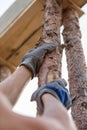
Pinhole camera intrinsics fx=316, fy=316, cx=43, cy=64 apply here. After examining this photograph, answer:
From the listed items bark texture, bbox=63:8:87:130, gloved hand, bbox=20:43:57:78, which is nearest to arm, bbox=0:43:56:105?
gloved hand, bbox=20:43:57:78

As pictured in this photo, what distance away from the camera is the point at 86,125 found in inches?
63.6

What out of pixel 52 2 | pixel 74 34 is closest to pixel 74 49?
pixel 74 34

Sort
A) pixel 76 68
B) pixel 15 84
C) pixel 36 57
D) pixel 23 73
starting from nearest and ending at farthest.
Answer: pixel 15 84, pixel 23 73, pixel 36 57, pixel 76 68

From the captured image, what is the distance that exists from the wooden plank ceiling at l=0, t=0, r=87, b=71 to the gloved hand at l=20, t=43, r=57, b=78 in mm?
895

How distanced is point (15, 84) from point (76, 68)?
2.70ft

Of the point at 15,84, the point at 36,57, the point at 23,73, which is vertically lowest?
the point at 15,84

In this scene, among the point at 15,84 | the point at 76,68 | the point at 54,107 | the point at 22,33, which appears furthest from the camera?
the point at 22,33

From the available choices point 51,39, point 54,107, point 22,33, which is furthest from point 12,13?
point 54,107

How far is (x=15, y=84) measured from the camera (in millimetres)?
1165

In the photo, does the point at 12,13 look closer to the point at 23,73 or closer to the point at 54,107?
the point at 23,73

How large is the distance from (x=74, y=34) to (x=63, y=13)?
29 centimetres

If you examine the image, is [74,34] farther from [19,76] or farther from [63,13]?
[19,76]

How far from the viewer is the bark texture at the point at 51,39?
155 cm

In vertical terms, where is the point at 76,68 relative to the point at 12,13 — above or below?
below
